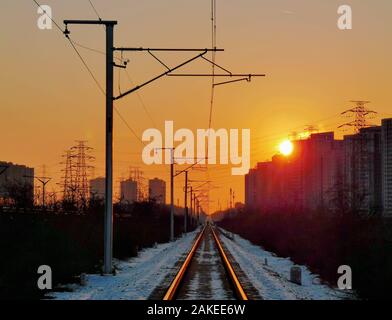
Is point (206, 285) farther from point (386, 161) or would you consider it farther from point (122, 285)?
point (386, 161)

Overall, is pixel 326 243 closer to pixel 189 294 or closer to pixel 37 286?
pixel 189 294

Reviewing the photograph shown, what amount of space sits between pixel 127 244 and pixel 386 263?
21.4m

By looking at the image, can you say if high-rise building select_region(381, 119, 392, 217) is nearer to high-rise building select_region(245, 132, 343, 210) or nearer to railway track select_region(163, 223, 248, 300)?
high-rise building select_region(245, 132, 343, 210)

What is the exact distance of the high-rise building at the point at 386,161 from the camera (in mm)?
92594

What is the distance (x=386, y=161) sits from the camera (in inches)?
3964

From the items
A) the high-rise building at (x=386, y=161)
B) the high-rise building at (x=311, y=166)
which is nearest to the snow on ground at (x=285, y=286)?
the high-rise building at (x=386, y=161)

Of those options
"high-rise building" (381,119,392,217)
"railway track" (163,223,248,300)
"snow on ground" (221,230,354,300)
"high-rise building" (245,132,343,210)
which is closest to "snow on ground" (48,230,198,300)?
"railway track" (163,223,248,300)

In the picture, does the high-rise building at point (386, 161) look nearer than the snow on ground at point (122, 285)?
No

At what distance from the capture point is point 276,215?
2516 inches

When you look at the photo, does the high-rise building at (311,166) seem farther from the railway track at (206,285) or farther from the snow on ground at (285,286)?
the railway track at (206,285)

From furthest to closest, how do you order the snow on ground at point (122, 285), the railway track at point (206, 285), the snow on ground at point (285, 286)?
the snow on ground at point (285, 286)
the snow on ground at point (122, 285)
the railway track at point (206, 285)

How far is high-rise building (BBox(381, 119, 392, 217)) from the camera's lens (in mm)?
92594
